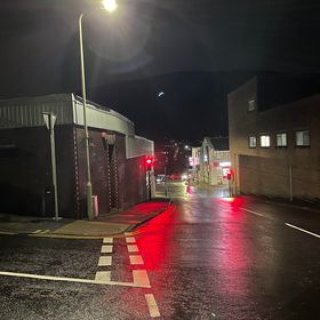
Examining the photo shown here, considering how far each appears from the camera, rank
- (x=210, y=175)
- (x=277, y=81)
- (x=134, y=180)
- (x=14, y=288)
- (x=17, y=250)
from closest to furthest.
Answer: (x=14, y=288) < (x=17, y=250) < (x=134, y=180) < (x=277, y=81) < (x=210, y=175)

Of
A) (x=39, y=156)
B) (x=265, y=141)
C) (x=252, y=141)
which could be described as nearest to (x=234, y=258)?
(x=39, y=156)

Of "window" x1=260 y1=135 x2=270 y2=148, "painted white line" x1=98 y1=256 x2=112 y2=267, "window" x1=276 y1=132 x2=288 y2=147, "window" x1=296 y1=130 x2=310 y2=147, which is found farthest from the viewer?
"window" x1=260 y1=135 x2=270 y2=148

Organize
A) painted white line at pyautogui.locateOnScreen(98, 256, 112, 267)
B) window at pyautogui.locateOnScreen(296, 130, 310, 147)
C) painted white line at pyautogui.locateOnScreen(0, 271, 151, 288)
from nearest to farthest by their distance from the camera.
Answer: painted white line at pyautogui.locateOnScreen(0, 271, 151, 288) → painted white line at pyautogui.locateOnScreen(98, 256, 112, 267) → window at pyautogui.locateOnScreen(296, 130, 310, 147)

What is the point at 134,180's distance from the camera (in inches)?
1256

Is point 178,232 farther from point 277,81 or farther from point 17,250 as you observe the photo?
point 277,81

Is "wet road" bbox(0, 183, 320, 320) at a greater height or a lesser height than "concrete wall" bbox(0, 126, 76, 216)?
lesser

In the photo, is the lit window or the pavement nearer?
the pavement

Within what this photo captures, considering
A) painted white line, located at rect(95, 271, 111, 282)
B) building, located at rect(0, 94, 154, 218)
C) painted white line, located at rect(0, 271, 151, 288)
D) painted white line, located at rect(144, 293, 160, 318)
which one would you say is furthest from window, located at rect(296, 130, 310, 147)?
painted white line, located at rect(144, 293, 160, 318)

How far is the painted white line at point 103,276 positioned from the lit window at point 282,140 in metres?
29.2

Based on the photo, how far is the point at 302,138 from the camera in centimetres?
3341

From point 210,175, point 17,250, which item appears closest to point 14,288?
point 17,250

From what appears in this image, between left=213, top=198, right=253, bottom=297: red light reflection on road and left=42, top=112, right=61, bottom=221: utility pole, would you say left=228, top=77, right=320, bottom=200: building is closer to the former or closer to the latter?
left=213, top=198, right=253, bottom=297: red light reflection on road

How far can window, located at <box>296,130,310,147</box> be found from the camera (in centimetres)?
3247

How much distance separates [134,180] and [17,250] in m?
20.6
